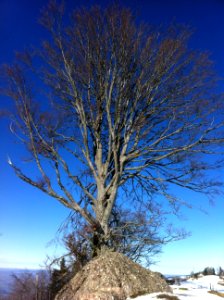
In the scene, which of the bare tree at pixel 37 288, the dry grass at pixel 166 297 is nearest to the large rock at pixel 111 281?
the dry grass at pixel 166 297

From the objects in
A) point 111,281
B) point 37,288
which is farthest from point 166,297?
point 37,288

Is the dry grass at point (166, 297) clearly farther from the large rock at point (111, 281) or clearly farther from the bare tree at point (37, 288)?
the bare tree at point (37, 288)

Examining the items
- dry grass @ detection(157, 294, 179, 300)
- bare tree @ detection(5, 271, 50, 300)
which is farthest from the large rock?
bare tree @ detection(5, 271, 50, 300)

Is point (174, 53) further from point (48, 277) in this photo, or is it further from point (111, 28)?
point (48, 277)

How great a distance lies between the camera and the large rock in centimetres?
758

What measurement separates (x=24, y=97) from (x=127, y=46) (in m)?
3.83

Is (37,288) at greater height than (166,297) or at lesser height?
greater

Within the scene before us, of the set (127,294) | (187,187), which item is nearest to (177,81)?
(187,187)

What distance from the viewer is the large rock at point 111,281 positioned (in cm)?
758

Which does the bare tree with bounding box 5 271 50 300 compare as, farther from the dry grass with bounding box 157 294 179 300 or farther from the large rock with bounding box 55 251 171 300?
the dry grass with bounding box 157 294 179 300

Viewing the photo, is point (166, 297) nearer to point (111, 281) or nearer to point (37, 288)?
point (111, 281)

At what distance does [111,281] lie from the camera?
777cm

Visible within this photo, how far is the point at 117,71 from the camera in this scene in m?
10.8

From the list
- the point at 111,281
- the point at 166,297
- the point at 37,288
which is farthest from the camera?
the point at 37,288
